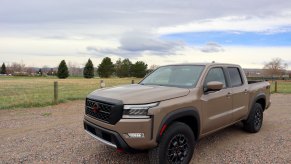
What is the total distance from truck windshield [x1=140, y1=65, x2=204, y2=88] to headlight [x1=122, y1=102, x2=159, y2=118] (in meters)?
1.17

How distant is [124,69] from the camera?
64.6 meters

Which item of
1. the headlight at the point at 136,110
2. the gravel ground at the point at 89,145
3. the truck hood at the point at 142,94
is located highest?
the truck hood at the point at 142,94

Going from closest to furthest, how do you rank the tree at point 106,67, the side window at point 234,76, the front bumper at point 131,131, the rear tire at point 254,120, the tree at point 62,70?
1. the front bumper at point 131,131
2. the side window at point 234,76
3. the rear tire at point 254,120
4. the tree at point 62,70
5. the tree at point 106,67

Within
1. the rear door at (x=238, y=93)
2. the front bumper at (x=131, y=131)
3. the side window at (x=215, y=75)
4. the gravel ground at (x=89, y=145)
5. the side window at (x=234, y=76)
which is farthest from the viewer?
the side window at (x=234, y=76)

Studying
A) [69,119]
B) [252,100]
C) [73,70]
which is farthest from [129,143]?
[73,70]

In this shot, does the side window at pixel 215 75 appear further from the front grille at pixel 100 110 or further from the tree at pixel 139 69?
the tree at pixel 139 69

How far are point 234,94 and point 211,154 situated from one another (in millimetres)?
1407

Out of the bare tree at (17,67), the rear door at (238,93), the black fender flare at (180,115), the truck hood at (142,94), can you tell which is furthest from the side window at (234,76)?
the bare tree at (17,67)

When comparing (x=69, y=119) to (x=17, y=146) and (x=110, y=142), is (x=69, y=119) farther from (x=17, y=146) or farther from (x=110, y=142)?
(x=110, y=142)

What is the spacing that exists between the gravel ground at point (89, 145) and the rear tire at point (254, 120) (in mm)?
169

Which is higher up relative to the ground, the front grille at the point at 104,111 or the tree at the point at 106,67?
the tree at the point at 106,67

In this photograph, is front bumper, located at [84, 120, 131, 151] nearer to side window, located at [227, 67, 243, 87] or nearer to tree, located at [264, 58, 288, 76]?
side window, located at [227, 67, 243, 87]

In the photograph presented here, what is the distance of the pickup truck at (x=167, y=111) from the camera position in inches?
153

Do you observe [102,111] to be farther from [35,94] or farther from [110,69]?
[110,69]
